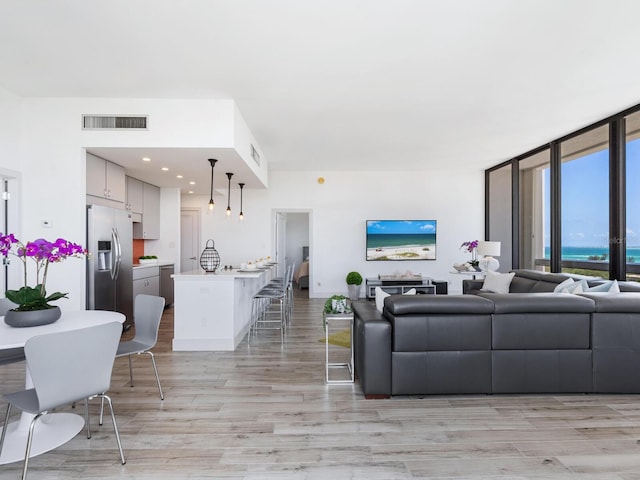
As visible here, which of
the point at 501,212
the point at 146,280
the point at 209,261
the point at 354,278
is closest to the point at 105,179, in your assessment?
the point at 209,261

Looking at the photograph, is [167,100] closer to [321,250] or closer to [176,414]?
[176,414]

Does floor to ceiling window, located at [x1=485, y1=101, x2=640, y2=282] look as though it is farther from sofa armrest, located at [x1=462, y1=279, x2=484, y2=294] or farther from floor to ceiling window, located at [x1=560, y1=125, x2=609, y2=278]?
sofa armrest, located at [x1=462, y1=279, x2=484, y2=294]

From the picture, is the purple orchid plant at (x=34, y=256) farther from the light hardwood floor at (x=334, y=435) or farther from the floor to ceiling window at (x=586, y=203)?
the floor to ceiling window at (x=586, y=203)

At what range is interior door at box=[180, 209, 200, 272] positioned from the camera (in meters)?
7.95

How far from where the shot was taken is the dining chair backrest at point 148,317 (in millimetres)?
2898

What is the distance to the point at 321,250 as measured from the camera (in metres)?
7.82

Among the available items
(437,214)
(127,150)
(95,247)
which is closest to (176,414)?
(95,247)

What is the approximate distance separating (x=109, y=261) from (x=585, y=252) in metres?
6.49

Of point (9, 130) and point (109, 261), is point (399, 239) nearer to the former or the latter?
point (109, 261)

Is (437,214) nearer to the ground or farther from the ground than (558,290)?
farther from the ground

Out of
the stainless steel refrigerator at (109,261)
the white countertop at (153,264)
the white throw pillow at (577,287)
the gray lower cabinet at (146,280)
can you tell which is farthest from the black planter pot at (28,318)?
the white throw pillow at (577,287)

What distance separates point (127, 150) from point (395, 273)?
5.54 m

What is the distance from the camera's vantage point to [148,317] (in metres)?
2.95

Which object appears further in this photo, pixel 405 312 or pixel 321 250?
pixel 321 250
